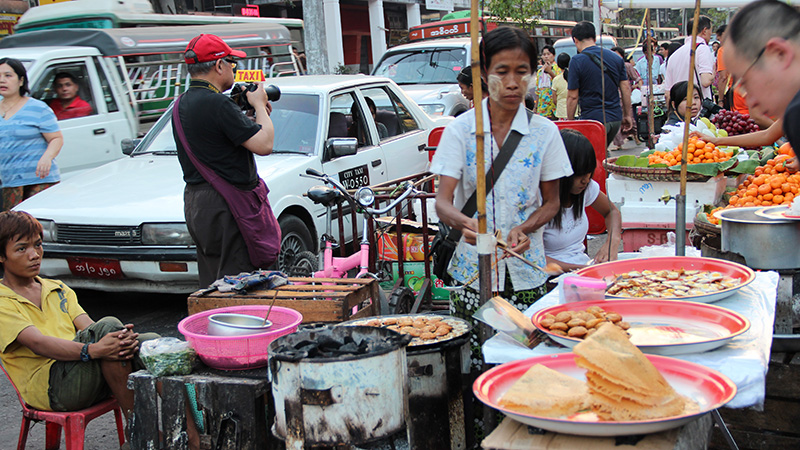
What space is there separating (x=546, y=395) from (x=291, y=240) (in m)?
4.18

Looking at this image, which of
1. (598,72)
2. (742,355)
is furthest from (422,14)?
(742,355)

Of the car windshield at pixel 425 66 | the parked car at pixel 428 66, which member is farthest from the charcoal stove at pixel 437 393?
the car windshield at pixel 425 66

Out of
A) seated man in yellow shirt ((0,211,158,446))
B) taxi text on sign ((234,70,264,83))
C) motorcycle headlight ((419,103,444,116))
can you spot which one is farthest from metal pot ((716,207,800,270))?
motorcycle headlight ((419,103,444,116))

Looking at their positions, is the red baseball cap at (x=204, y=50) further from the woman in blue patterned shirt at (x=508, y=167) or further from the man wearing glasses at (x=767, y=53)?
the man wearing glasses at (x=767, y=53)

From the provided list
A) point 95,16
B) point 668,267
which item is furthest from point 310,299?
point 95,16

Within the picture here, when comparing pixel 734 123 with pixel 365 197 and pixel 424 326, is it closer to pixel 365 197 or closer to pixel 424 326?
pixel 365 197

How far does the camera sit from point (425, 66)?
12.4 metres

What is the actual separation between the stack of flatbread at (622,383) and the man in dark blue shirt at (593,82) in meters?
6.61

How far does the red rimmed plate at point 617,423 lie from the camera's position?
1.74m

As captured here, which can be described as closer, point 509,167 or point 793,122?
point 793,122

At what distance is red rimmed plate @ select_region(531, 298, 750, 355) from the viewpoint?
2.12 meters

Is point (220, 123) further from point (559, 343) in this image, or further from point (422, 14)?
point (422, 14)

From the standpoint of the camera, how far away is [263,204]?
4.07m

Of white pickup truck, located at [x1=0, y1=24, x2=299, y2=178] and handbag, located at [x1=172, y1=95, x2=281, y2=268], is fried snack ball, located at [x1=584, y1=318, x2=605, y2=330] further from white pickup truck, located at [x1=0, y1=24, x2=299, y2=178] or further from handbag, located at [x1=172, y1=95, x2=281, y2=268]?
white pickup truck, located at [x1=0, y1=24, x2=299, y2=178]
